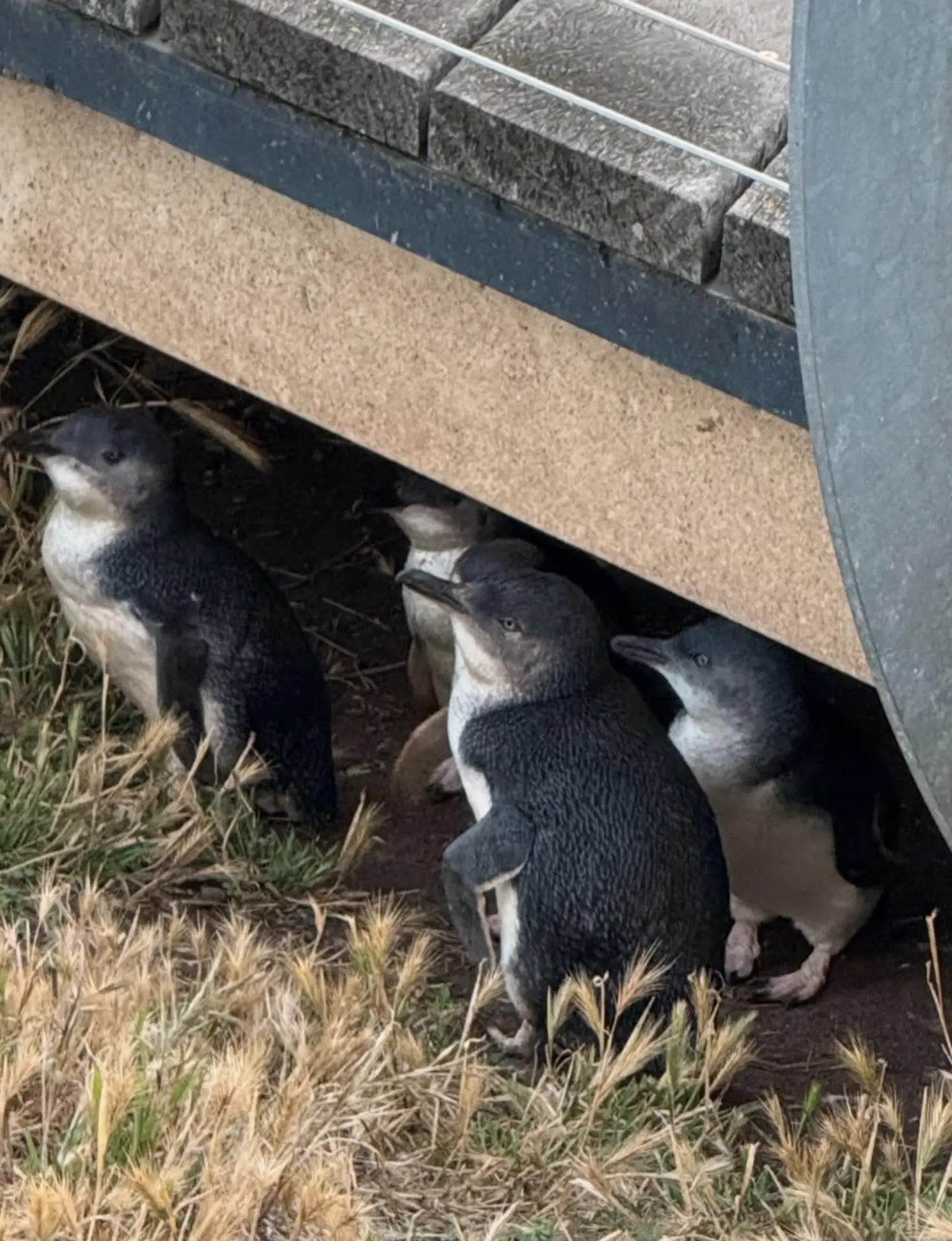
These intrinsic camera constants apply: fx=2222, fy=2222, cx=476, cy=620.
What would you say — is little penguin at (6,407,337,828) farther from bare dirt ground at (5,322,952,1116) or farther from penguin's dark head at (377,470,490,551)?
penguin's dark head at (377,470,490,551)

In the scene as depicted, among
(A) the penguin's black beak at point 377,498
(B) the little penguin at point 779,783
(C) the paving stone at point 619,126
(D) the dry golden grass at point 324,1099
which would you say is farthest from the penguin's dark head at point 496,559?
(C) the paving stone at point 619,126

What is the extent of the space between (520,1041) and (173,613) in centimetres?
141

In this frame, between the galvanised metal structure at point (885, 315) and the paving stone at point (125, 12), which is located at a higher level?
the galvanised metal structure at point (885, 315)

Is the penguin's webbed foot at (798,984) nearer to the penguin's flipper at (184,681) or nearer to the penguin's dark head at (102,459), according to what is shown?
the penguin's flipper at (184,681)

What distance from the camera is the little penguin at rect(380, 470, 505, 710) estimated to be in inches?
211

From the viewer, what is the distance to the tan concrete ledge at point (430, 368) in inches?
151

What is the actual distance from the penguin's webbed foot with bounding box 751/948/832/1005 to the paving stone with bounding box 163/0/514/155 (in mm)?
2064

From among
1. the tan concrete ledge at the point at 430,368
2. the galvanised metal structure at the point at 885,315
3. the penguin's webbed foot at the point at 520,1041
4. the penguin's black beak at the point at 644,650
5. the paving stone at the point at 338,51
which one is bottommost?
the penguin's webbed foot at the point at 520,1041

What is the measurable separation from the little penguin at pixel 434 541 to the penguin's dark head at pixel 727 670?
2.37ft

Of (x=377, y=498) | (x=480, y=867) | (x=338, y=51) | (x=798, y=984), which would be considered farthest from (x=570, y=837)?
(x=377, y=498)

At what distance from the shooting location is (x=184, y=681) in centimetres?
493

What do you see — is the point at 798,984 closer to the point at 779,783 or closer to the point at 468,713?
the point at 779,783

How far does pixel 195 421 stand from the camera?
5797 millimetres

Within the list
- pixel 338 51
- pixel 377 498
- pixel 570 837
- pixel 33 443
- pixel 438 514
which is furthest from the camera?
pixel 377 498
